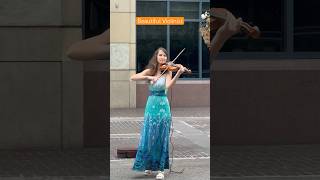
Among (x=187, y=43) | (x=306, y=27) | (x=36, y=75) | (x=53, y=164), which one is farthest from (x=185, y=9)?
(x=53, y=164)

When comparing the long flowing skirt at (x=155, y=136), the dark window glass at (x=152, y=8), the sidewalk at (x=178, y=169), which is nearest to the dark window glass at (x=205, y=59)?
the dark window glass at (x=152, y=8)

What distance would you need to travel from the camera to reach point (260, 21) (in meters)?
9.89

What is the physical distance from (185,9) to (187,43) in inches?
41.1

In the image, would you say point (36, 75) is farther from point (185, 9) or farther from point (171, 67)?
point (185, 9)

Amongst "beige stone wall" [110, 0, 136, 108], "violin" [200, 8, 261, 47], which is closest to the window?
"beige stone wall" [110, 0, 136, 108]

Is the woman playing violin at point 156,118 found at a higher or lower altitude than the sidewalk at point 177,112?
higher

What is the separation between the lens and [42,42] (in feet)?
28.0

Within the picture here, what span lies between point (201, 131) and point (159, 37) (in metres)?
6.59

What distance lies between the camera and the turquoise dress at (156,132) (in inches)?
311

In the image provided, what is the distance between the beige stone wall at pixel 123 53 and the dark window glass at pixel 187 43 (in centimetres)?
139

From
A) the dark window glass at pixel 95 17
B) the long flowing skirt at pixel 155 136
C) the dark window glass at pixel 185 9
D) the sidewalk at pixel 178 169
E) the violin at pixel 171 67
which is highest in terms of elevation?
the dark window glass at pixel 185 9

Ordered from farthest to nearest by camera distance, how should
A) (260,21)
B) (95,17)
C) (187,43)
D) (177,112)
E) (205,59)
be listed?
1. (205,59)
2. (187,43)
3. (177,112)
4. (260,21)
5. (95,17)

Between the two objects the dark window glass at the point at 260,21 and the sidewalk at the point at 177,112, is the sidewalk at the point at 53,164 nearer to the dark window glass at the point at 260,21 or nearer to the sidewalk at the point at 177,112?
the dark window glass at the point at 260,21

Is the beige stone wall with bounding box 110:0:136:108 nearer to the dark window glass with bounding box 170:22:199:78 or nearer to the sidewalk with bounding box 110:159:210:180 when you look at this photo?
the dark window glass with bounding box 170:22:199:78
